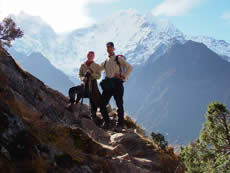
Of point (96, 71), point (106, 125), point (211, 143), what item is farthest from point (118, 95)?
point (211, 143)

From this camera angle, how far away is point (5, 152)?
3676 millimetres

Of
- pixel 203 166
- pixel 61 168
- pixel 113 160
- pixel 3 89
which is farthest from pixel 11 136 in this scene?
pixel 203 166

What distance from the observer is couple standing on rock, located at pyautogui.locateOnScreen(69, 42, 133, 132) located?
983 cm

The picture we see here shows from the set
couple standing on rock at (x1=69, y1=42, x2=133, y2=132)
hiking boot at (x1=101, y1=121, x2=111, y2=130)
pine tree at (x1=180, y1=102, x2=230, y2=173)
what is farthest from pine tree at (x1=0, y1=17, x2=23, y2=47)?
pine tree at (x1=180, y1=102, x2=230, y2=173)

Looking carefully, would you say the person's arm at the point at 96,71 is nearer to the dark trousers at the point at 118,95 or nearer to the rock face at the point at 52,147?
the dark trousers at the point at 118,95

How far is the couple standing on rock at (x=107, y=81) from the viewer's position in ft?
32.2

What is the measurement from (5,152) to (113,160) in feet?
8.98

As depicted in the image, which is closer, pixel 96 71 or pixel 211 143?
pixel 96 71

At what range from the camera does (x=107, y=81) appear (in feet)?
32.5

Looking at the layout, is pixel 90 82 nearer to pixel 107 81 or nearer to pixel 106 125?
pixel 107 81

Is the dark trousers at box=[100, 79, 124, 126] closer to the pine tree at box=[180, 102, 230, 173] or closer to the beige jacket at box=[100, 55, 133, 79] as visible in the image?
the beige jacket at box=[100, 55, 133, 79]

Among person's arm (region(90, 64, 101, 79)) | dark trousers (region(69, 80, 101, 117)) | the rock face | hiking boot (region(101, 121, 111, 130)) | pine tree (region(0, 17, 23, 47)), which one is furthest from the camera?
pine tree (region(0, 17, 23, 47))

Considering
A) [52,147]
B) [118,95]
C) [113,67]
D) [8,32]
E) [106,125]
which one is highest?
[8,32]

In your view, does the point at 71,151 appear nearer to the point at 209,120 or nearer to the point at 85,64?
the point at 85,64
